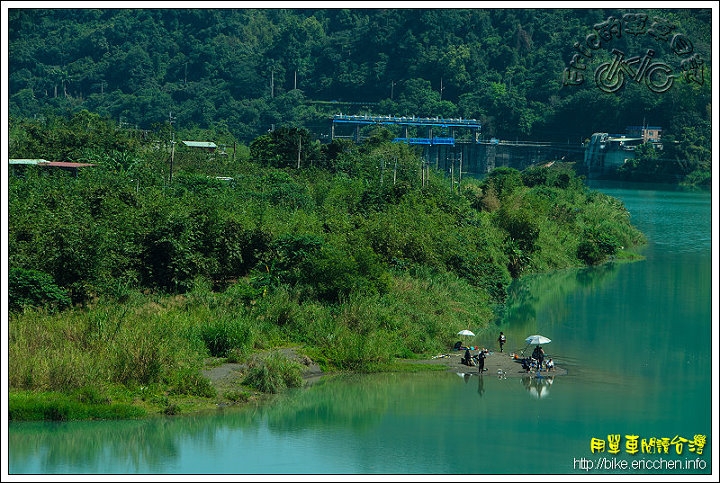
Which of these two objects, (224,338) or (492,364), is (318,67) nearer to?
(492,364)

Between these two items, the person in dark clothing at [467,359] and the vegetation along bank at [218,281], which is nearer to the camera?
the vegetation along bank at [218,281]

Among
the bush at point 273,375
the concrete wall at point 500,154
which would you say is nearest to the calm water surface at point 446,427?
the bush at point 273,375

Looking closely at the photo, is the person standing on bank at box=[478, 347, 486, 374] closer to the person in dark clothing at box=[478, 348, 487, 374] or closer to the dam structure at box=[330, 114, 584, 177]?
the person in dark clothing at box=[478, 348, 487, 374]

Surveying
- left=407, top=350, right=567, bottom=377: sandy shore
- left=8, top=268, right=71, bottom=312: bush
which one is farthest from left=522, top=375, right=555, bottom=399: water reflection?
left=8, top=268, right=71, bottom=312: bush

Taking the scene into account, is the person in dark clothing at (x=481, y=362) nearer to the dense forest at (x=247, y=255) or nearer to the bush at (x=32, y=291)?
the dense forest at (x=247, y=255)

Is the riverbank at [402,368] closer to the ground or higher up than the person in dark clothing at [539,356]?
closer to the ground

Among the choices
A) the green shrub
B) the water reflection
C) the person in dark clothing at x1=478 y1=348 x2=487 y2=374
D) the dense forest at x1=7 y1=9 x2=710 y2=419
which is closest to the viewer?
the dense forest at x1=7 y1=9 x2=710 y2=419
